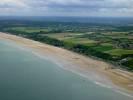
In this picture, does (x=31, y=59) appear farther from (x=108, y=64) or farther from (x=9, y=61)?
(x=108, y=64)

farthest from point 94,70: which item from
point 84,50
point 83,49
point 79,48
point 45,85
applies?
point 79,48

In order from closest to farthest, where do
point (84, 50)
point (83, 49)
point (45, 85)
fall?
point (45, 85) → point (84, 50) → point (83, 49)

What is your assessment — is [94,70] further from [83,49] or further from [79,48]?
[79,48]

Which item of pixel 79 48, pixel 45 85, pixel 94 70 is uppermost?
pixel 45 85

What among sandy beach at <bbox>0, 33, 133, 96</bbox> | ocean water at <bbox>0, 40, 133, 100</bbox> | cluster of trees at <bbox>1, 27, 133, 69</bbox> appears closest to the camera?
ocean water at <bbox>0, 40, 133, 100</bbox>

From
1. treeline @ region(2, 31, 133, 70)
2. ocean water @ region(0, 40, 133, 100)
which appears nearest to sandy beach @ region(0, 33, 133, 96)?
ocean water @ region(0, 40, 133, 100)

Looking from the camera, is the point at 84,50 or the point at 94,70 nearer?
the point at 94,70

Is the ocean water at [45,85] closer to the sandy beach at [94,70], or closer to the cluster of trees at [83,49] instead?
the sandy beach at [94,70]

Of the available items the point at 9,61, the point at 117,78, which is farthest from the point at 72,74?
the point at 9,61

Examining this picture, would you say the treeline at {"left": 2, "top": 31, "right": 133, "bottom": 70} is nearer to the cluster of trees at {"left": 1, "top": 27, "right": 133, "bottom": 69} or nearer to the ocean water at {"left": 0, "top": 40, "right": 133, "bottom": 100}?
the cluster of trees at {"left": 1, "top": 27, "right": 133, "bottom": 69}
